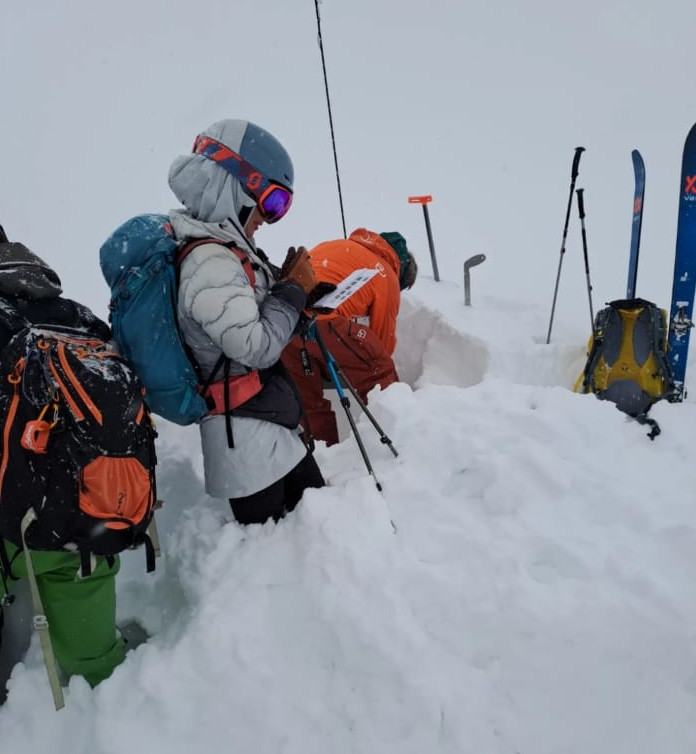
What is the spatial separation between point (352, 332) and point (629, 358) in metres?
2.42

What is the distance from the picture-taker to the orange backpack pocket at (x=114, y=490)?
1.99m

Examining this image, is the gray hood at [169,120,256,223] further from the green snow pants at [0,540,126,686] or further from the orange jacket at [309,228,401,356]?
the orange jacket at [309,228,401,356]

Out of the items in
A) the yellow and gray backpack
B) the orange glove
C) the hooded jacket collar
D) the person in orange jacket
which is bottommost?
the yellow and gray backpack

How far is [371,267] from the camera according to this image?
4.65 meters

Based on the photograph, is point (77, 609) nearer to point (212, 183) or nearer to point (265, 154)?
point (212, 183)

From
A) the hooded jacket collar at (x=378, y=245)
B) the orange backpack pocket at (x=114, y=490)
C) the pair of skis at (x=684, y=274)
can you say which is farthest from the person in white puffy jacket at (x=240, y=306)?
the pair of skis at (x=684, y=274)

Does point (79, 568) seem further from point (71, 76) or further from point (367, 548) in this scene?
point (71, 76)

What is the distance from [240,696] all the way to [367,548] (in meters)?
0.70

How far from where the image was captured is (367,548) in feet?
7.59

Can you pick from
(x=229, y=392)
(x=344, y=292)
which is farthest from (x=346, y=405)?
(x=229, y=392)

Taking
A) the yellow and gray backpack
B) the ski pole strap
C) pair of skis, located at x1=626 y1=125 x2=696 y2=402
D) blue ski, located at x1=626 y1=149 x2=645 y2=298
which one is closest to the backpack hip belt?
the ski pole strap

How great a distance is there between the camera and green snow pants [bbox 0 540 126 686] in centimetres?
219

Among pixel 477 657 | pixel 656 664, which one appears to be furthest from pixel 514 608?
pixel 656 664

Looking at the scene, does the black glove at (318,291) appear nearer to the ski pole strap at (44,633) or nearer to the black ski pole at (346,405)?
the black ski pole at (346,405)
